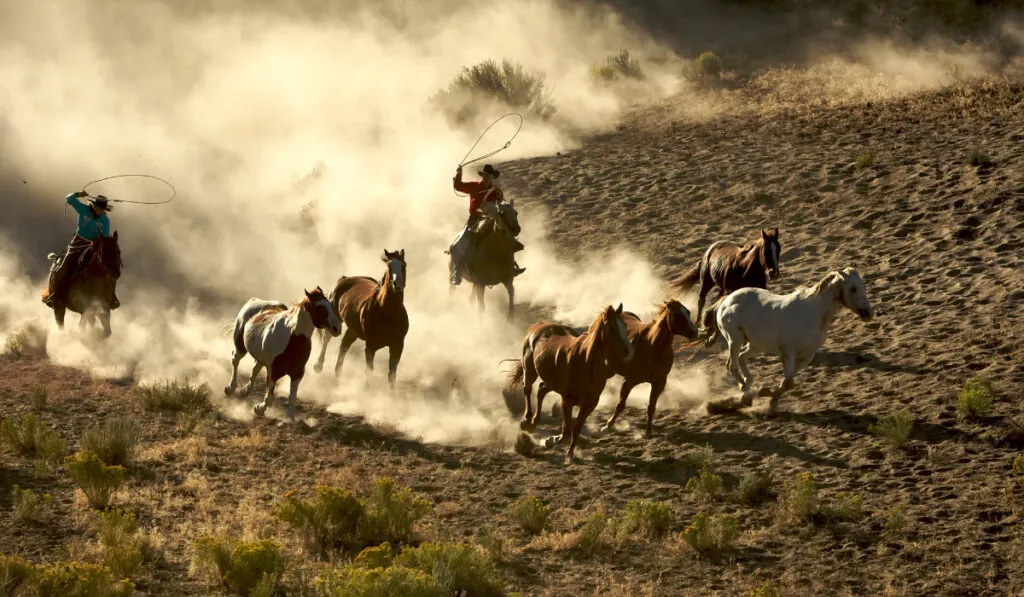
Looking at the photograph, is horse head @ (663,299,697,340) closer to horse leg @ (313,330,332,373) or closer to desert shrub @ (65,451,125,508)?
horse leg @ (313,330,332,373)

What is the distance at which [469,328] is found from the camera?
19.4 metres

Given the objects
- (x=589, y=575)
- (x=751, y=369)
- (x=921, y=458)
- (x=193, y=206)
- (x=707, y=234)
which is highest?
(x=193, y=206)

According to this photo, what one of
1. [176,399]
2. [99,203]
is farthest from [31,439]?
[99,203]

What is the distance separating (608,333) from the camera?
12.5 meters

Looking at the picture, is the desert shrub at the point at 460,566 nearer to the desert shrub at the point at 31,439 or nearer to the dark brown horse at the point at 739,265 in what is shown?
the desert shrub at the point at 31,439

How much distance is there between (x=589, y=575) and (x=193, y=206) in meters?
23.5

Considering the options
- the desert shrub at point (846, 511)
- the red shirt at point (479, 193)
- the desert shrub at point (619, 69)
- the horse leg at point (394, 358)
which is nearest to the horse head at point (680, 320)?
the desert shrub at point (846, 511)

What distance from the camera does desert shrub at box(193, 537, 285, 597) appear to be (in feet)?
30.4

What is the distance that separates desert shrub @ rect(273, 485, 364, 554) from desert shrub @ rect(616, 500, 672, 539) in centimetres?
257

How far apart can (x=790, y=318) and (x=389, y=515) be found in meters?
5.60

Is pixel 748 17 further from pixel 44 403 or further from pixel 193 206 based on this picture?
pixel 44 403

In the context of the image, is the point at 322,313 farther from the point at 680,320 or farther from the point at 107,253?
the point at 107,253

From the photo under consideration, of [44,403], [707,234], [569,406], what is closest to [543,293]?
[707,234]

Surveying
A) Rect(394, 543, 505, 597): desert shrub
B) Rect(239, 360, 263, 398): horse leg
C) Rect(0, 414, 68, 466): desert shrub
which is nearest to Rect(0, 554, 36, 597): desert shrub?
Rect(394, 543, 505, 597): desert shrub
